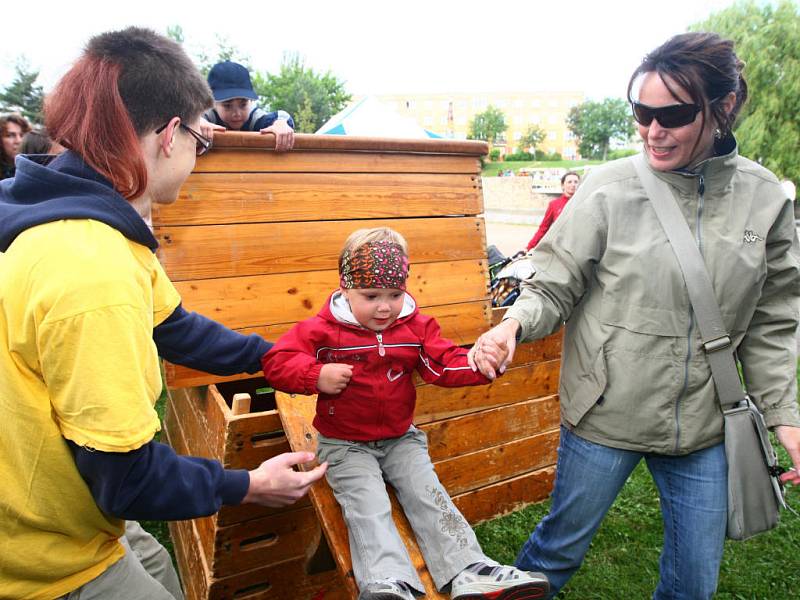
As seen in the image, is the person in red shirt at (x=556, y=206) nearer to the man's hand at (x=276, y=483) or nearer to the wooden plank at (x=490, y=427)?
the wooden plank at (x=490, y=427)

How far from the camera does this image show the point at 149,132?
4.73ft

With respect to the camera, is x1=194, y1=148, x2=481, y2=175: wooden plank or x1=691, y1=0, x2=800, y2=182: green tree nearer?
x1=194, y1=148, x2=481, y2=175: wooden plank

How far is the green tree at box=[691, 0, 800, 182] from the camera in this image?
2647cm

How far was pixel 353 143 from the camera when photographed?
3.52 meters

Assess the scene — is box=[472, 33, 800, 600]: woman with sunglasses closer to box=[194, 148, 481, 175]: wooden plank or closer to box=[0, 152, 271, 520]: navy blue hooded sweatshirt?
box=[0, 152, 271, 520]: navy blue hooded sweatshirt

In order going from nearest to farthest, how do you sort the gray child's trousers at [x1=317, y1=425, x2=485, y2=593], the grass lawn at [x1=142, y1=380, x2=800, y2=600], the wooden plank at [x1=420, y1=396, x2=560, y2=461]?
the gray child's trousers at [x1=317, y1=425, x2=485, y2=593], the grass lawn at [x1=142, y1=380, x2=800, y2=600], the wooden plank at [x1=420, y1=396, x2=560, y2=461]

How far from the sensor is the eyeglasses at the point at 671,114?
205 centimetres

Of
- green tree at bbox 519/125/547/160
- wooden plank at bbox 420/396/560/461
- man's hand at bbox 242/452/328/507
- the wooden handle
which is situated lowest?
green tree at bbox 519/125/547/160

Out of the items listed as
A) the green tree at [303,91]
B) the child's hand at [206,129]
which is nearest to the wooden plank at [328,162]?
the child's hand at [206,129]

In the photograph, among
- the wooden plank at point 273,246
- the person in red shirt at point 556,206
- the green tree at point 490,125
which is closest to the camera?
the wooden plank at point 273,246

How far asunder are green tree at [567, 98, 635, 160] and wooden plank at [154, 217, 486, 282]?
282ft

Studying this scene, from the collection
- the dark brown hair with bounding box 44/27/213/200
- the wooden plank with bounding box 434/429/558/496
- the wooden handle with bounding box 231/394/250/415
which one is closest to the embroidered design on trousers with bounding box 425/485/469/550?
the wooden handle with bounding box 231/394/250/415

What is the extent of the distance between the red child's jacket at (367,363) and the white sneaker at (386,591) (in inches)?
21.9

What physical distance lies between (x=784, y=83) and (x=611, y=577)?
3012 centimetres
